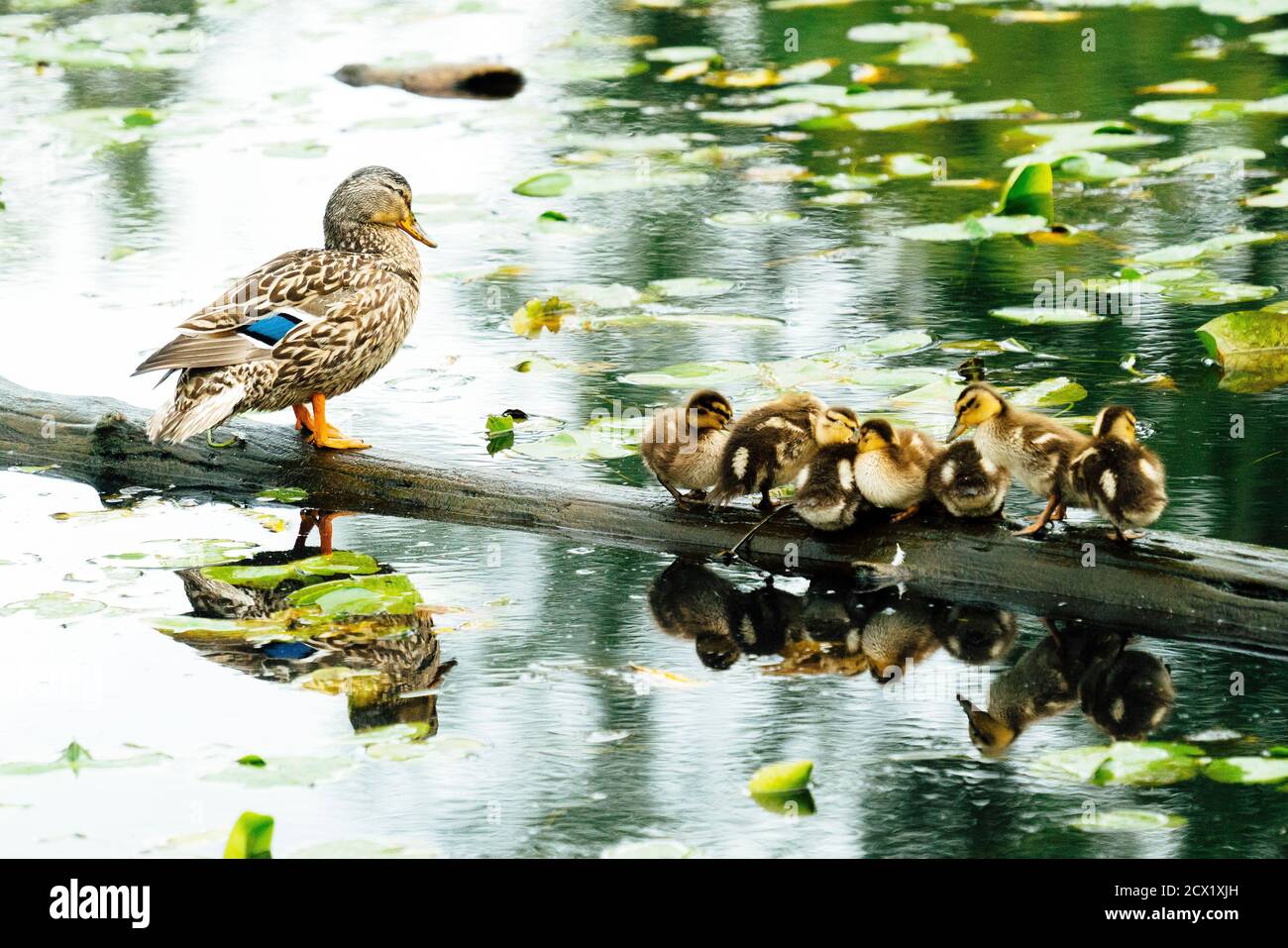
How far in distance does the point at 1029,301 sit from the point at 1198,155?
98.7 inches

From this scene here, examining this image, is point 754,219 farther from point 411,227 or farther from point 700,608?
point 700,608

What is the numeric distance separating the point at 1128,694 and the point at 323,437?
2749mm

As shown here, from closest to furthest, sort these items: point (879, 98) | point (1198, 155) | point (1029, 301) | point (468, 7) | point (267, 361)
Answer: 1. point (267, 361)
2. point (1029, 301)
3. point (1198, 155)
4. point (879, 98)
5. point (468, 7)

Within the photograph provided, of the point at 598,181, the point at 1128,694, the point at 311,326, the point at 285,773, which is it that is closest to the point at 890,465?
the point at 1128,694

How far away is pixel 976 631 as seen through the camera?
16.9ft

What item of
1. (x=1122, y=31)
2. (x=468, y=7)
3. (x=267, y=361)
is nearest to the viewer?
(x=267, y=361)

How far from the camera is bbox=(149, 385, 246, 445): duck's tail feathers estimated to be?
233 inches

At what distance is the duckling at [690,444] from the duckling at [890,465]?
48 cm

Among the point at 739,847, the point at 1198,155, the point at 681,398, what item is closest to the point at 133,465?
the point at 681,398

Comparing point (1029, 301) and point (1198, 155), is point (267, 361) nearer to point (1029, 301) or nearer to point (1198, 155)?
point (1029, 301)

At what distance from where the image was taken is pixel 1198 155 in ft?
32.8

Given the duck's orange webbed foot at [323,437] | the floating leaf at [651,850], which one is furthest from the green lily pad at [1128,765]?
the duck's orange webbed foot at [323,437]

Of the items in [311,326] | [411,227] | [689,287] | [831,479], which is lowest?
[689,287]

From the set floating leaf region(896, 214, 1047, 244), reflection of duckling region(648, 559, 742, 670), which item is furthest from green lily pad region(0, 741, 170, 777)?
floating leaf region(896, 214, 1047, 244)
